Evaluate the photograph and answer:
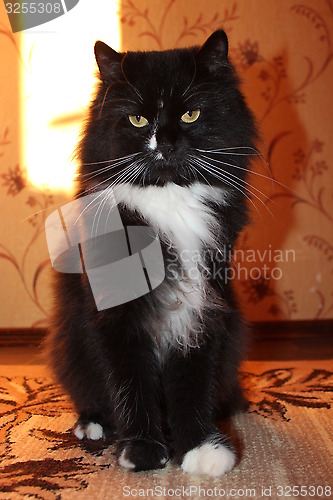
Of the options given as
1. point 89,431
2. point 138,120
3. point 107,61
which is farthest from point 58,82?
point 89,431

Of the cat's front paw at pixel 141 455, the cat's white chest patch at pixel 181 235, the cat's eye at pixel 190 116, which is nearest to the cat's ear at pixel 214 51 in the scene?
the cat's eye at pixel 190 116

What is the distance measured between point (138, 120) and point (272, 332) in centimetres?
148

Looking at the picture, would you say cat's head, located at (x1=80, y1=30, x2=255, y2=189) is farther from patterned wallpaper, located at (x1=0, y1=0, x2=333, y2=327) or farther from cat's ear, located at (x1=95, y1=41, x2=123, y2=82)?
patterned wallpaper, located at (x1=0, y1=0, x2=333, y2=327)

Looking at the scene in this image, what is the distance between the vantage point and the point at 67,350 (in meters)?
1.25

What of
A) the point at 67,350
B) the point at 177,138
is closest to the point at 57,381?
the point at 67,350

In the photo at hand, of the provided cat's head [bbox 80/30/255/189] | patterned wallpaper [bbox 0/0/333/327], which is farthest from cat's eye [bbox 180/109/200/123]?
patterned wallpaper [bbox 0/0/333/327]

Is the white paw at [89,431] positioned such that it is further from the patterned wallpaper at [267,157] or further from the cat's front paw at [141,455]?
the patterned wallpaper at [267,157]

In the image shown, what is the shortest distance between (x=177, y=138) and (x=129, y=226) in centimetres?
20

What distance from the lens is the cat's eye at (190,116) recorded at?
1103 mm

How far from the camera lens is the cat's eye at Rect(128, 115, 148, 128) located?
1.10m

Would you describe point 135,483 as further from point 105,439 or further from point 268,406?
point 268,406

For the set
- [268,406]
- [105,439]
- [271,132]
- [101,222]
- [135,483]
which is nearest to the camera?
[135,483]

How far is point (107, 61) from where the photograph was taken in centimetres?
117

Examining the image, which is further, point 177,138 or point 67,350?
point 67,350
